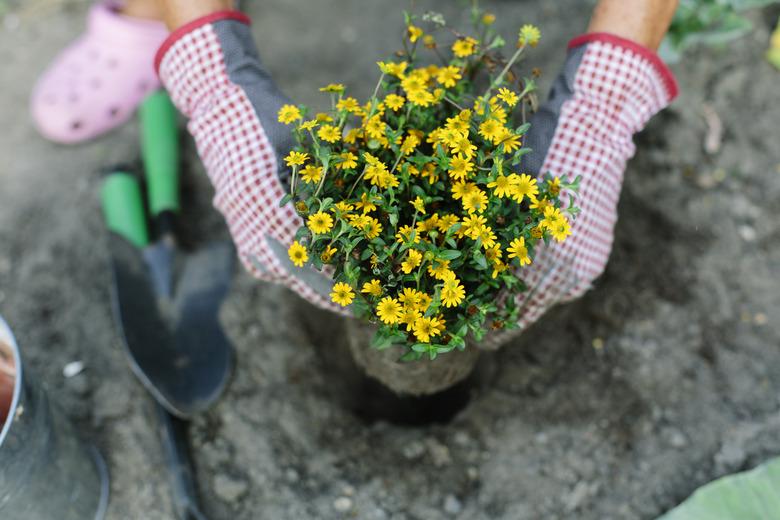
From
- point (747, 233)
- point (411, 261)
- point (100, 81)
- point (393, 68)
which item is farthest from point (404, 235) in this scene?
point (100, 81)

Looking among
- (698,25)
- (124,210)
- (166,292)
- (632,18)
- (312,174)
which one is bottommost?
(166,292)

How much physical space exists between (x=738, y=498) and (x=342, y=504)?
709mm

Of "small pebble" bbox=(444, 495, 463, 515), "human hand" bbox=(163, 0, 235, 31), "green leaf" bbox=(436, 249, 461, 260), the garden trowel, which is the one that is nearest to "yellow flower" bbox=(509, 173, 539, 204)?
"green leaf" bbox=(436, 249, 461, 260)

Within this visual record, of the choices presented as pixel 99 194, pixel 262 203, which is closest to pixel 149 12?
pixel 99 194

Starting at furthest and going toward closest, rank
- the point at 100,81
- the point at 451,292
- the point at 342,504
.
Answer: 1. the point at 100,81
2. the point at 342,504
3. the point at 451,292

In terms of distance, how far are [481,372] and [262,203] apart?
63 cm

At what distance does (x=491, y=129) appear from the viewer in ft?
3.18

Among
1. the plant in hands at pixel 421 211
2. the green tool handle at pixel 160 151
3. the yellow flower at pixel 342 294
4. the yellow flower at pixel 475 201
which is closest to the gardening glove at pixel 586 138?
the plant in hands at pixel 421 211

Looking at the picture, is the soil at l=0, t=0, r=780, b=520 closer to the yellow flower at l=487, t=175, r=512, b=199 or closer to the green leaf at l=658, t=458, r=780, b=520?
the green leaf at l=658, t=458, r=780, b=520

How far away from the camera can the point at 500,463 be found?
144cm

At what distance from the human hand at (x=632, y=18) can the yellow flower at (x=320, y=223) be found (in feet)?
1.89

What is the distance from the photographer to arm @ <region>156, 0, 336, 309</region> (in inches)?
44.6

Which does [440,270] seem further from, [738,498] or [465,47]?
[738,498]

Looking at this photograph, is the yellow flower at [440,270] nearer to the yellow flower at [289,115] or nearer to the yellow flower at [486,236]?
the yellow flower at [486,236]
